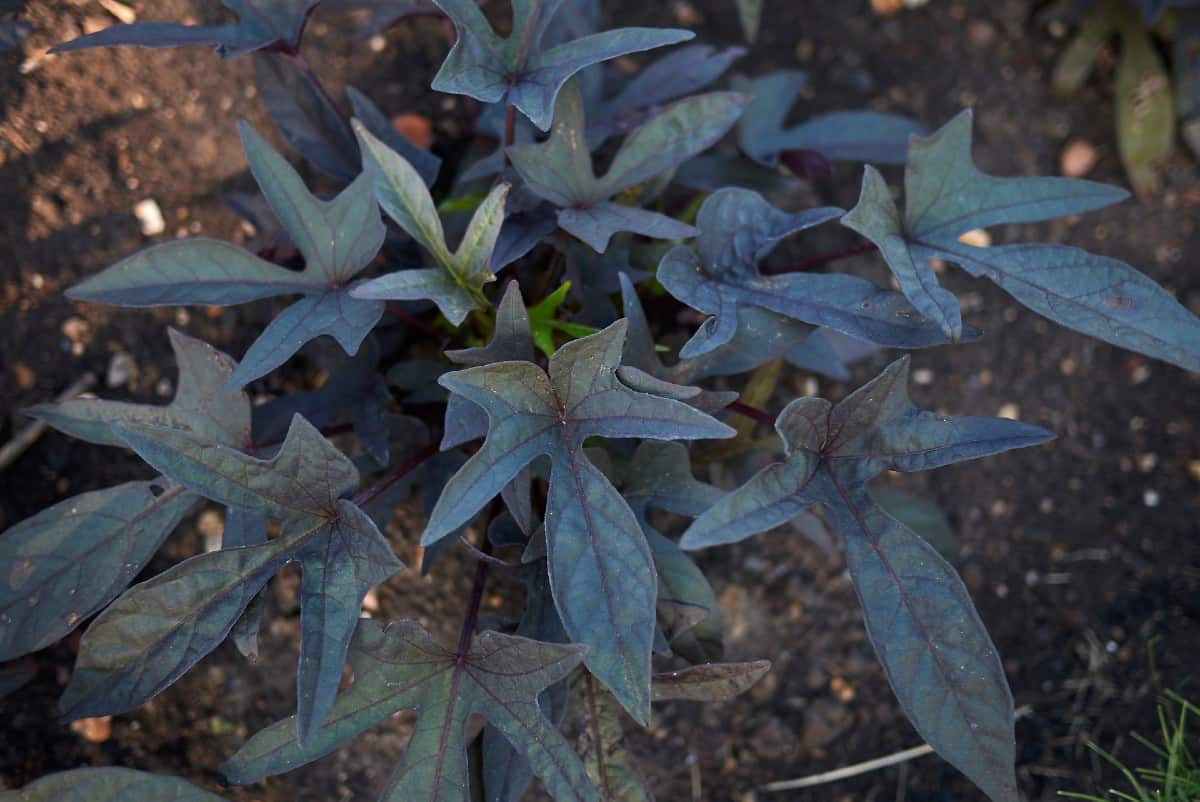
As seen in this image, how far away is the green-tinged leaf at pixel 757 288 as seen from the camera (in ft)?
3.67

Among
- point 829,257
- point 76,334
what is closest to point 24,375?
point 76,334

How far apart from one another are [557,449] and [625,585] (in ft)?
0.57

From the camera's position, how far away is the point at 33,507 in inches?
60.5

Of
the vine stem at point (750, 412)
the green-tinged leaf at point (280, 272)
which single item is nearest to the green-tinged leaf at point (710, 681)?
the vine stem at point (750, 412)

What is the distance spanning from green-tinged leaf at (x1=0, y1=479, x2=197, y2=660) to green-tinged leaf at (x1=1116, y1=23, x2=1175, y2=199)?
185 cm

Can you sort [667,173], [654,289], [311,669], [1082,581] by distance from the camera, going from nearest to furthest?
[311,669], [667,173], [654,289], [1082,581]

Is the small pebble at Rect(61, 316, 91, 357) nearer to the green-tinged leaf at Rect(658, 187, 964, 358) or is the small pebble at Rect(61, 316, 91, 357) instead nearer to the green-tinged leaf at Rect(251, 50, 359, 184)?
the green-tinged leaf at Rect(251, 50, 359, 184)

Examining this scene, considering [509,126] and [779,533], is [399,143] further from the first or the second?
[779,533]

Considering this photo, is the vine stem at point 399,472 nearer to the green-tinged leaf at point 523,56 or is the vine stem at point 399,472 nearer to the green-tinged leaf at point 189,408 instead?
the green-tinged leaf at point 189,408

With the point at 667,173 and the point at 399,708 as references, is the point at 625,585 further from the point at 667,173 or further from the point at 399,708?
the point at 667,173

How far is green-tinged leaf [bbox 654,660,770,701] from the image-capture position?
114cm

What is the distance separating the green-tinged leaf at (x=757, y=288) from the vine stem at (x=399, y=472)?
16.9 inches

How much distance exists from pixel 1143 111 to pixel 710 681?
60.3 inches

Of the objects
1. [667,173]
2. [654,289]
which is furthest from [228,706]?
[667,173]
